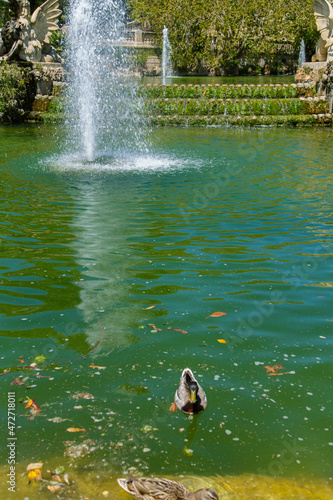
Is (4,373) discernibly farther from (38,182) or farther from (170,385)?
(38,182)

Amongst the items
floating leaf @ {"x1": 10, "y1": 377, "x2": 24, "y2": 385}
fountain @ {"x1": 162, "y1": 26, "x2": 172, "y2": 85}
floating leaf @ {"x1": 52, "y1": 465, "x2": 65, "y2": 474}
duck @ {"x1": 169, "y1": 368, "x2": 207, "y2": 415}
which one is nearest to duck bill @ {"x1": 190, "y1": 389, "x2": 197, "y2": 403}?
duck @ {"x1": 169, "y1": 368, "x2": 207, "y2": 415}

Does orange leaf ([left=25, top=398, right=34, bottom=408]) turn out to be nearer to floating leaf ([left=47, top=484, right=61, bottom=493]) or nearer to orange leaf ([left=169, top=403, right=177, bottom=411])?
floating leaf ([left=47, top=484, right=61, bottom=493])

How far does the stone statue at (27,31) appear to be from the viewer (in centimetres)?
2247

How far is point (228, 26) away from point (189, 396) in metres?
40.2

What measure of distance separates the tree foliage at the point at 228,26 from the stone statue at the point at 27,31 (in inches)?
782

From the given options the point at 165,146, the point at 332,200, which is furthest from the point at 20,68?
the point at 332,200

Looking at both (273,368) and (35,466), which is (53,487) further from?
(273,368)

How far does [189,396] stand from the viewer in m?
4.08

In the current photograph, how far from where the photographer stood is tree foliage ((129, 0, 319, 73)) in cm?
3956

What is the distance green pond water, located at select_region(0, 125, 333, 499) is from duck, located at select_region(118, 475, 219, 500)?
236 mm

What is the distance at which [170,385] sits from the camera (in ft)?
14.7

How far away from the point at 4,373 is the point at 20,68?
20.4 m

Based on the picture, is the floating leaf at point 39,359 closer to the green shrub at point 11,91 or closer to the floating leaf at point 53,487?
the floating leaf at point 53,487

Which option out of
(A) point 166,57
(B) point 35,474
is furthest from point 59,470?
(A) point 166,57
